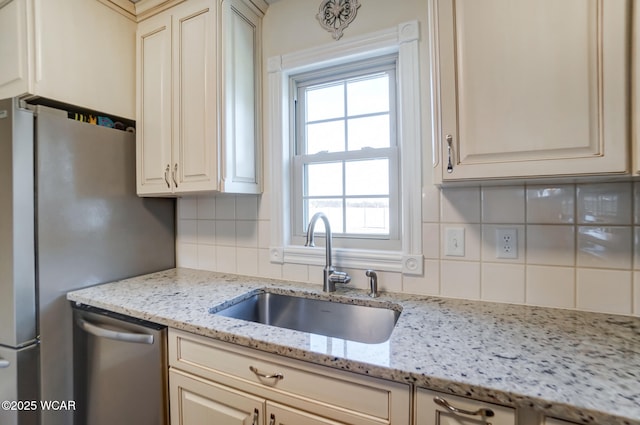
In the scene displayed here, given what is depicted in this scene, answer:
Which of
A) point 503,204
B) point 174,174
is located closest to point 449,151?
point 503,204

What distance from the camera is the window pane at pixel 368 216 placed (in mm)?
1434

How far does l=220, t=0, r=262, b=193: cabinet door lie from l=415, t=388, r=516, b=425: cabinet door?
113 centimetres

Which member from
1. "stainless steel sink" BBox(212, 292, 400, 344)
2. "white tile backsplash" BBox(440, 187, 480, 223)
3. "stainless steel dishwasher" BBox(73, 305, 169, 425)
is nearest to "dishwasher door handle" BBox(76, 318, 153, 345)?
"stainless steel dishwasher" BBox(73, 305, 169, 425)

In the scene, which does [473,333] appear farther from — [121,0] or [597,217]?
[121,0]

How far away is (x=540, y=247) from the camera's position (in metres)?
1.08

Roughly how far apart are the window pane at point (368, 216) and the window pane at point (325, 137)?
316 mm

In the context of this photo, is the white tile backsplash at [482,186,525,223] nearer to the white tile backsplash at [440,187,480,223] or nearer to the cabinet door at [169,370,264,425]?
the white tile backsplash at [440,187,480,223]

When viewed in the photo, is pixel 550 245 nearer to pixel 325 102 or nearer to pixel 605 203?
pixel 605 203

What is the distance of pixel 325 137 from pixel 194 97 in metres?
0.69

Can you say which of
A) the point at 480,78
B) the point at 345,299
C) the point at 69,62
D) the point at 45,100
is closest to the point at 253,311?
the point at 345,299

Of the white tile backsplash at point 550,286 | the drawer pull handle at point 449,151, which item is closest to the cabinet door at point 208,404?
the drawer pull handle at point 449,151

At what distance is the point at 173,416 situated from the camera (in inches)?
42.1

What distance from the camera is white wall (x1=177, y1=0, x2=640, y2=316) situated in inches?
38.8

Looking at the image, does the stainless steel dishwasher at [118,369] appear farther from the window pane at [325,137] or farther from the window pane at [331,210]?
the window pane at [325,137]
